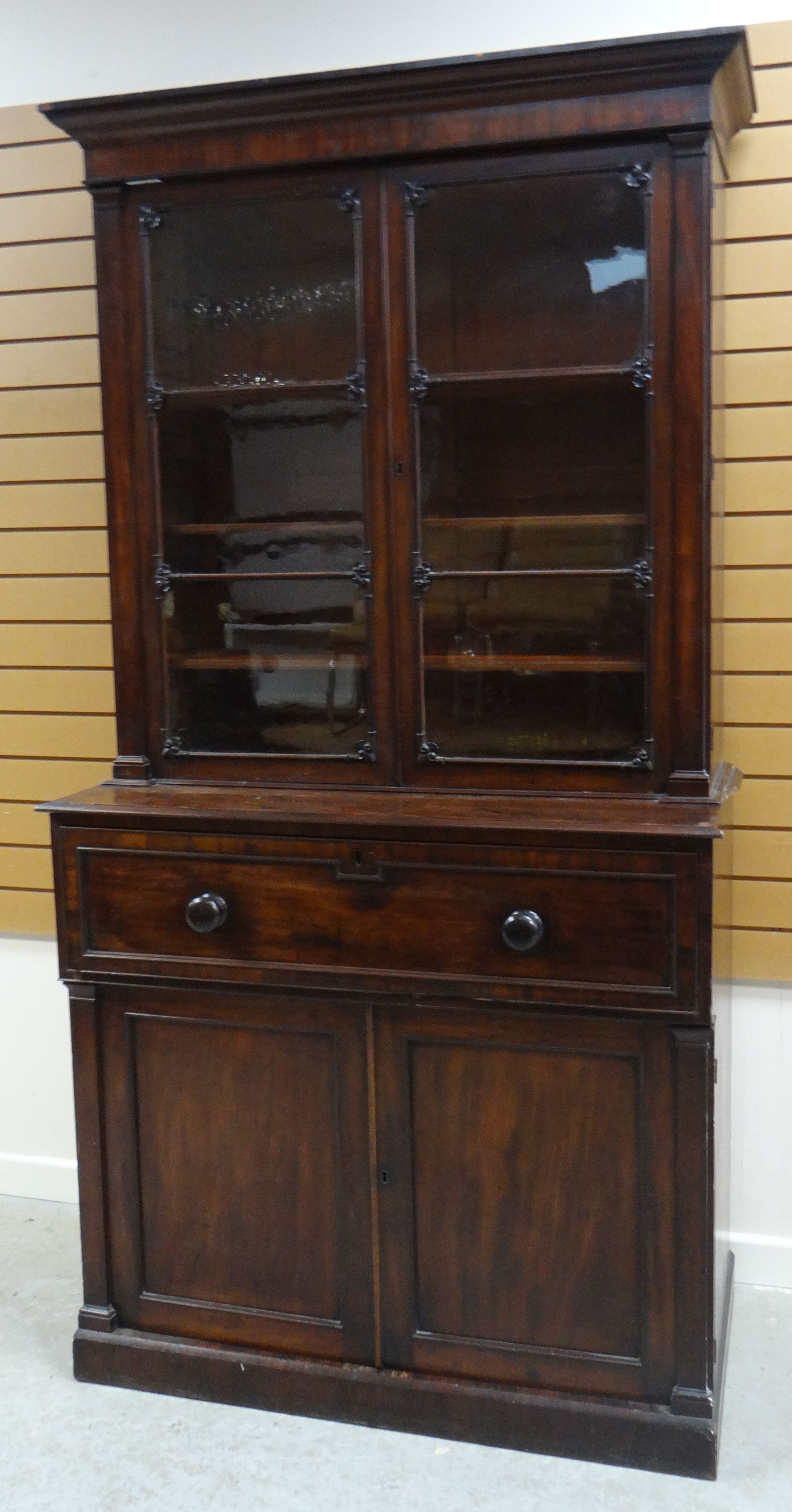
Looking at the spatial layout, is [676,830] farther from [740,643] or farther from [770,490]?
[770,490]

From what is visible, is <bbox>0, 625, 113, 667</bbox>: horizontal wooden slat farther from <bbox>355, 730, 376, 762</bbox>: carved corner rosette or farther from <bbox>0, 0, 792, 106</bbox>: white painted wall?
<bbox>0, 0, 792, 106</bbox>: white painted wall

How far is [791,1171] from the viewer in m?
2.71

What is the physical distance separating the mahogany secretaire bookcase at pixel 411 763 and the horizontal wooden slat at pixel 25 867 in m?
0.70

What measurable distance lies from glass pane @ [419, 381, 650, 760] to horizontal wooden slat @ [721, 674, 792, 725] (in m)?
0.47

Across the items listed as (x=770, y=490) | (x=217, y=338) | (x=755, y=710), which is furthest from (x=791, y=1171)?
(x=217, y=338)

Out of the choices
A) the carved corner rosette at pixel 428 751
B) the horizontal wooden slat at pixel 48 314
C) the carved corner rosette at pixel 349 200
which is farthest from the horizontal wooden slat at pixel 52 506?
the carved corner rosette at pixel 428 751

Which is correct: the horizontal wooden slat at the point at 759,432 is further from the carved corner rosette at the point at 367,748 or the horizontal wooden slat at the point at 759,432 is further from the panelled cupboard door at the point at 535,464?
the carved corner rosette at the point at 367,748

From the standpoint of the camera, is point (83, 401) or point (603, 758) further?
point (83, 401)

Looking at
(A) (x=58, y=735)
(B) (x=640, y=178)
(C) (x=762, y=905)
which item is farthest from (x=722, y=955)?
(A) (x=58, y=735)

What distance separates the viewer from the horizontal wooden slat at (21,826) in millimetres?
3057

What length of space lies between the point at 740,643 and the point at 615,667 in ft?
1.60

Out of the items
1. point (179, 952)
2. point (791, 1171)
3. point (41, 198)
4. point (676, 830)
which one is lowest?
point (791, 1171)

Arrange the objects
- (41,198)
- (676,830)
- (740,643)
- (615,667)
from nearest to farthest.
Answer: (676,830) < (615,667) < (740,643) < (41,198)

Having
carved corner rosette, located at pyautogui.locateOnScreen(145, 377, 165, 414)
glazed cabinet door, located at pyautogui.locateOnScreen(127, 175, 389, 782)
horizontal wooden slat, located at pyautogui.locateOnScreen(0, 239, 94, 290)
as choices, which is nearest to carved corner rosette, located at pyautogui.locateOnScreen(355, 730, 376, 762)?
glazed cabinet door, located at pyautogui.locateOnScreen(127, 175, 389, 782)
